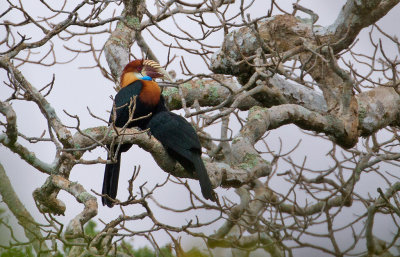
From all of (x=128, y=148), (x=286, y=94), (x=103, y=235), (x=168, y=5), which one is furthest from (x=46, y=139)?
(x=286, y=94)

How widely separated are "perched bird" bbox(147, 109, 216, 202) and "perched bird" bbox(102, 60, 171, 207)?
30 centimetres

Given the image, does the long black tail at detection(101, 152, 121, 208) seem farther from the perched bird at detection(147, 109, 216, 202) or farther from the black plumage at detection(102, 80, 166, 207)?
the perched bird at detection(147, 109, 216, 202)

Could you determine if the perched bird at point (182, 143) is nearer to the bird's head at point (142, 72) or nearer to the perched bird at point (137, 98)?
the perched bird at point (137, 98)

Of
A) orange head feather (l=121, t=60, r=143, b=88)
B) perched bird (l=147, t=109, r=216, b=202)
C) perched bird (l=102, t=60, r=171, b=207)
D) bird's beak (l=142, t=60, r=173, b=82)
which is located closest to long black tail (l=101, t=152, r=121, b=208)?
perched bird (l=102, t=60, r=171, b=207)

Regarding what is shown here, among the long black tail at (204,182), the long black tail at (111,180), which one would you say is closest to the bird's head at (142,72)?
the long black tail at (111,180)

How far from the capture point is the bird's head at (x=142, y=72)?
3.96 meters

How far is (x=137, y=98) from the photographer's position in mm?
3781

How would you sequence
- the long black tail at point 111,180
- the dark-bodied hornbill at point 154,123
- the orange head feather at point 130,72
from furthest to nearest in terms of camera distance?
the orange head feather at point 130,72 → the long black tail at point 111,180 → the dark-bodied hornbill at point 154,123

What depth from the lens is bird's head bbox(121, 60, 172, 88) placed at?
3.96 metres

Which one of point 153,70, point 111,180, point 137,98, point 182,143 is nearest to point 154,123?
point 182,143

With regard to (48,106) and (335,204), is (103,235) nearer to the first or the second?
(48,106)

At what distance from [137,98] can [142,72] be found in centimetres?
32

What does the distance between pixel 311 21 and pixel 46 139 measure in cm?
190

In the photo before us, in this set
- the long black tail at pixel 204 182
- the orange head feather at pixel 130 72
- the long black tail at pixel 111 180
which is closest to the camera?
the long black tail at pixel 204 182
